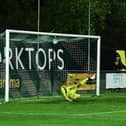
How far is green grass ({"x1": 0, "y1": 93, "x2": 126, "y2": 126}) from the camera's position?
15.6 m

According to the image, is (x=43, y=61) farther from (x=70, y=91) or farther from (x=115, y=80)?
(x=115, y=80)

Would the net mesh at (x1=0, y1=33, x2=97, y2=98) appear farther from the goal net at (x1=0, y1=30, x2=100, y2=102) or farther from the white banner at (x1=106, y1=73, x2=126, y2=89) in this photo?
the white banner at (x1=106, y1=73, x2=126, y2=89)

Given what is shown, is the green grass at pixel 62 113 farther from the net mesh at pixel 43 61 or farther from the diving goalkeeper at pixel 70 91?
the net mesh at pixel 43 61

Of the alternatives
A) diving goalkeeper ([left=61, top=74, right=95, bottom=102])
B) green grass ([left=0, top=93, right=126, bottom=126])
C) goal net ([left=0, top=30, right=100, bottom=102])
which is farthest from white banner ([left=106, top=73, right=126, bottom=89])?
green grass ([left=0, top=93, right=126, bottom=126])

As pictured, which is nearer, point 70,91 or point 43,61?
point 70,91

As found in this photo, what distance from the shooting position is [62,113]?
1841 cm

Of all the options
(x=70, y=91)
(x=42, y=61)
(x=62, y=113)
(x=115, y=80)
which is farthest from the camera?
(x=115, y=80)

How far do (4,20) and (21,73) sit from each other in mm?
17803

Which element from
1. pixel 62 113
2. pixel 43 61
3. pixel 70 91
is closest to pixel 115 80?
pixel 43 61

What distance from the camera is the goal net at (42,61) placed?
24.4 m

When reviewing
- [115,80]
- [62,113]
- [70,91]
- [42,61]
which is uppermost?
[42,61]

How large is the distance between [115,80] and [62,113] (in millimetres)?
12045

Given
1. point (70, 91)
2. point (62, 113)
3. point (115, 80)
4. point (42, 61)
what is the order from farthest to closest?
point (115, 80)
point (42, 61)
point (70, 91)
point (62, 113)

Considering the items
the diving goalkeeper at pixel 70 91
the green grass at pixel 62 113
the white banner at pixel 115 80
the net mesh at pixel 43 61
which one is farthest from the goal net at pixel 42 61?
the white banner at pixel 115 80
